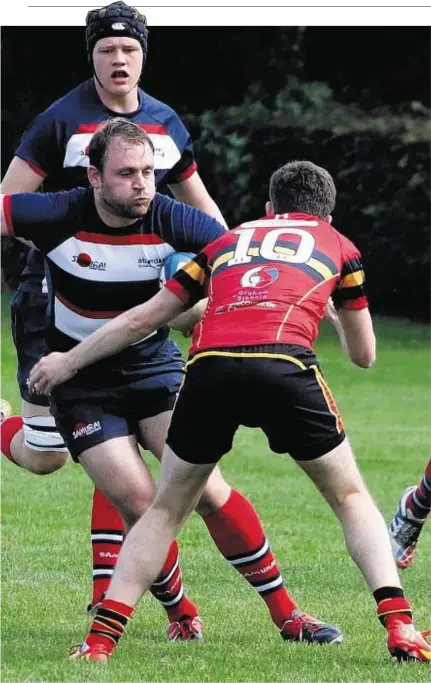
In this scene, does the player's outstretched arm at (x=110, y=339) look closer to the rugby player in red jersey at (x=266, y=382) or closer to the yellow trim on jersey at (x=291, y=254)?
the rugby player in red jersey at (x=266, y=382)

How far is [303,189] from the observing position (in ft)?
17.5

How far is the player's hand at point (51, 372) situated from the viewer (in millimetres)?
5395

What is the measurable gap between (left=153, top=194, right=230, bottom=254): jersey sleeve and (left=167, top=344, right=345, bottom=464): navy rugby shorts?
0.63 metres

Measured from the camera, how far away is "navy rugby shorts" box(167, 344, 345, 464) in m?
4.99

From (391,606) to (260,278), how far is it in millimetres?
1241

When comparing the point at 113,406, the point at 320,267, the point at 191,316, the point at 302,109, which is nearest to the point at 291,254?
the point at 320,267

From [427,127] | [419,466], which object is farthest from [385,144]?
[419,466]

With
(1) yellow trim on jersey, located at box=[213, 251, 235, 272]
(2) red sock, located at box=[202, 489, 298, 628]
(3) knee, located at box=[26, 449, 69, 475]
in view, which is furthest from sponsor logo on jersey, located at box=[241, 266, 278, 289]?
(3) knee, located at box=[26, 449, 69, 475]

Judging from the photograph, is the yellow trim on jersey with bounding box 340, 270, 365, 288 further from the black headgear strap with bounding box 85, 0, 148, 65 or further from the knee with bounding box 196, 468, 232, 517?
the black headgear strap with bounding box 85, 0, 148, 65

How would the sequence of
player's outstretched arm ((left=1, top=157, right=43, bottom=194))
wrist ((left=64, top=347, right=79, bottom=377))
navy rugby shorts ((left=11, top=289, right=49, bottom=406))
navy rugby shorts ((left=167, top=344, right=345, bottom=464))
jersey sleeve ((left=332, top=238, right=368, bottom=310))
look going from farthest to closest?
1. navy rugby shorts ((left=11, top=289, right=49, bottom=406))
2. player's outstretched arm ((left=1, top=157, right=43, bottom=194))
3. wrist ((left=64, top=347, right=79, bottom=377))
4. jersey sleeve ((left=332, top=238, right=368, bottom=310))
5. navy rugby shorts ((left=167, top=344, right=345, bottom=464))

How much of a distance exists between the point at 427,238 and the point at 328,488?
1961cm

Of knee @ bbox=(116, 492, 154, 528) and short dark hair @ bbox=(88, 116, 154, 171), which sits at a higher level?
short dark hair @ bbox=(88, 116, 154, 171)

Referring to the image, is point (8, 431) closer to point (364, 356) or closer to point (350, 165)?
point (364, 356)

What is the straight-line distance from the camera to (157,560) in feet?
17.0
